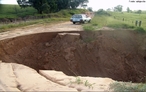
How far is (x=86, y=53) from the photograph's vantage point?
687 inches

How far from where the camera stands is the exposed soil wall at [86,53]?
647 inches

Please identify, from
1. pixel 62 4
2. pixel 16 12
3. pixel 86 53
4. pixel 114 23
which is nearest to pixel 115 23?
pixel 114 23

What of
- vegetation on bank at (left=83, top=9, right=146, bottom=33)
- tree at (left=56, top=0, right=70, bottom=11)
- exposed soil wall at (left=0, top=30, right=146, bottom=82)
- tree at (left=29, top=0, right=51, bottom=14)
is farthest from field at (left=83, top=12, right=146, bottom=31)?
tree at (left=56, top=0, right=70, bottom=11)

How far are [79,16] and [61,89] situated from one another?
22.9m

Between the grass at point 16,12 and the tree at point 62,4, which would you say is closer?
the grass at point 16,12

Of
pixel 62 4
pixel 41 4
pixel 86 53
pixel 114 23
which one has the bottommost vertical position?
pixel 86 53

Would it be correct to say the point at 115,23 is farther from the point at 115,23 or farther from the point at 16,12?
the point at 16,12

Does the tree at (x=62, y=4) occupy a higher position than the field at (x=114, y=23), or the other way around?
the tree at (x=62, y=4)

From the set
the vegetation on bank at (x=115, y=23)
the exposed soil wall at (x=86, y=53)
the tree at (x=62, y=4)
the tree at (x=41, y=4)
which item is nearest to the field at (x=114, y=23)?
the vegetation on bank at (x=115, y=23)

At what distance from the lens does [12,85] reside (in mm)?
6555

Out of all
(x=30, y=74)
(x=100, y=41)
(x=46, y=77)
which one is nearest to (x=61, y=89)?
(x=46, y=77)

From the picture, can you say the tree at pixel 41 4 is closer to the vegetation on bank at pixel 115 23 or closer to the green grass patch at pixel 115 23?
the vegetation on bank at pixel 115 23

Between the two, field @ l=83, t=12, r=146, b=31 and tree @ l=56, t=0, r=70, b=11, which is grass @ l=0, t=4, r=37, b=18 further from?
field @ l=83, t=12, r=146, b=31

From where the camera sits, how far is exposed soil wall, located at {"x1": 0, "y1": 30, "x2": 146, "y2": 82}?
647 inches
